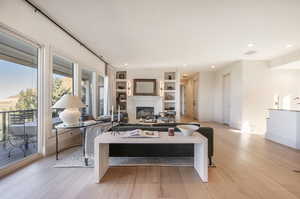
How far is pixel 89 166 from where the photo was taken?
9.12 feet

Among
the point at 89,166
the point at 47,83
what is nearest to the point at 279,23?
the point at 89,166

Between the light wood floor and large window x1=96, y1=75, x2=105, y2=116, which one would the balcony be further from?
large window x1=96, y1=75, x2=105, y2=116

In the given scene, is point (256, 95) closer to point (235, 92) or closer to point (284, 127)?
point (235, 92)

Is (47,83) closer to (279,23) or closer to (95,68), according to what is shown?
(95,68)

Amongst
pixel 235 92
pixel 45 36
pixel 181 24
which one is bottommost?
pixel 235 92

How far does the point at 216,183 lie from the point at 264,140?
11.3 ft

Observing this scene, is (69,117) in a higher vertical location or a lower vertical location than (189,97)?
lower

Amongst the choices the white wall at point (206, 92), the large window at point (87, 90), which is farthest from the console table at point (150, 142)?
the white wall at point (206, 92)

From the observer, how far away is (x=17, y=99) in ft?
9.09

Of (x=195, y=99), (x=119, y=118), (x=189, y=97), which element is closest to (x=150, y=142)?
(x=119, y=118)

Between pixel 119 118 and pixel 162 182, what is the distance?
1.24m

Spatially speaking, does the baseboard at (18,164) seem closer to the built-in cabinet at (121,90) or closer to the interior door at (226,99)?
the built-in cabinet at (121,90)

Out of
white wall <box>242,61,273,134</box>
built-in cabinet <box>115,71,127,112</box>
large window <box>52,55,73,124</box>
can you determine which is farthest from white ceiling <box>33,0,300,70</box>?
built-in cabinet <box>115,71,127,112</box>

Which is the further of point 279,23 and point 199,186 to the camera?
point 279,23
